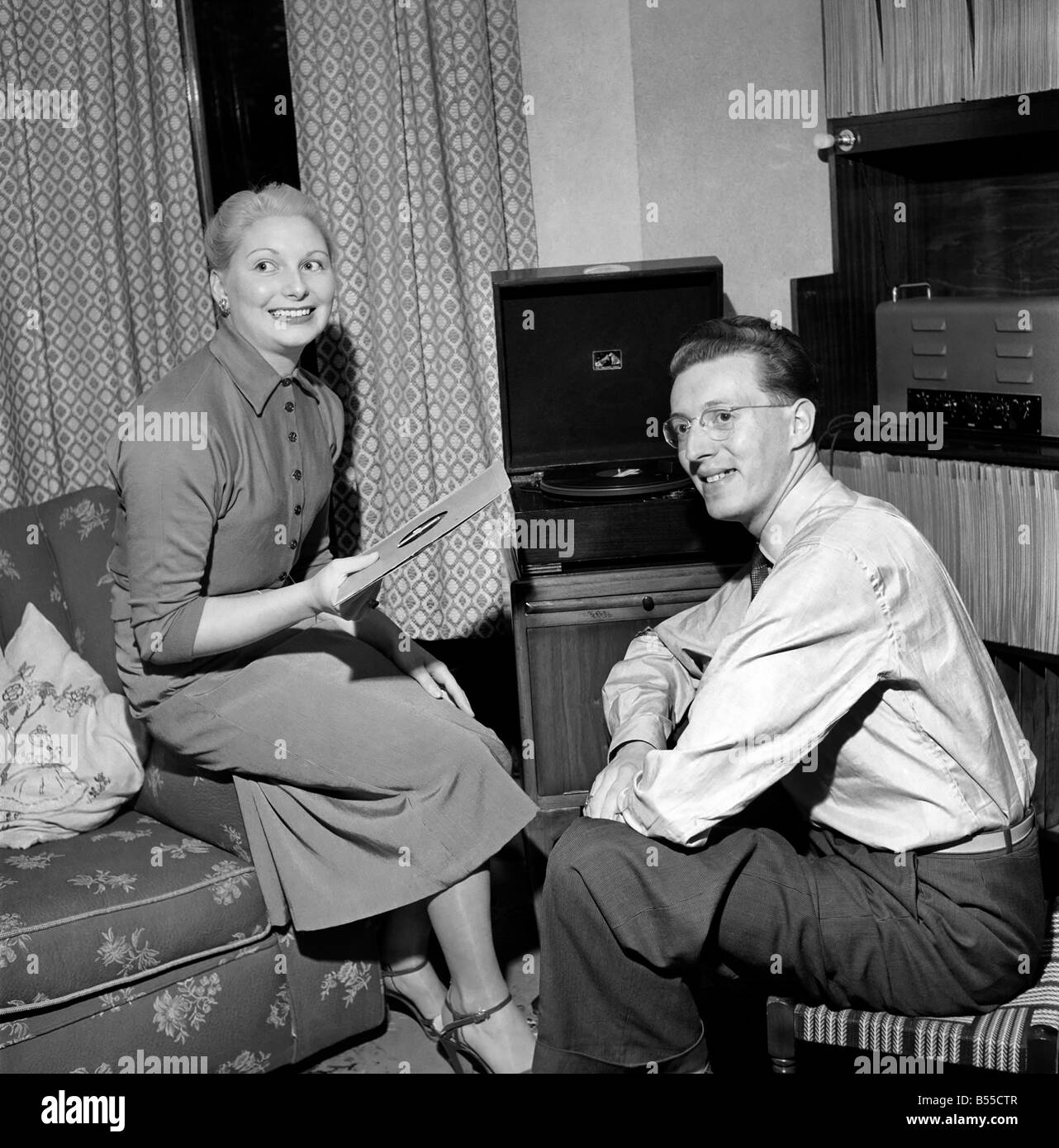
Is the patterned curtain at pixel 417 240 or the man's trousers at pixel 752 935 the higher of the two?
the patterned curtain at pixel 417 240

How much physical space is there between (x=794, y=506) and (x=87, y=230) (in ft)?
5.25

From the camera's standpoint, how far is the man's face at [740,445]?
1626mm

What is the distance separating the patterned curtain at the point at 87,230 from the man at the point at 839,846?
1.54 metres

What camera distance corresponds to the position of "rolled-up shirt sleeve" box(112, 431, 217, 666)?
1.82 metres

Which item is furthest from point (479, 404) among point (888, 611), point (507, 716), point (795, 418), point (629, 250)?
point (888, 611)

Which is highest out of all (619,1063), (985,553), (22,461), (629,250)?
(629,250)

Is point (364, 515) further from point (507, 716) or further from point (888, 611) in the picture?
point (888, 611)

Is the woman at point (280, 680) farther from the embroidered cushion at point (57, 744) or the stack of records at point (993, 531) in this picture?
the stack of records at point (993, 531)

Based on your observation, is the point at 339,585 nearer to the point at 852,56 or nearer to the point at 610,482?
the point at 610,482

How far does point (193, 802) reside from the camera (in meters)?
2.02

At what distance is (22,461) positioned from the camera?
261 cm

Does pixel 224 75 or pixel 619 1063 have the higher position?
pixel 224 75

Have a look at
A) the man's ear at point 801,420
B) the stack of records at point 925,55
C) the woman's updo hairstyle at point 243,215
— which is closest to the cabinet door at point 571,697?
the man's ear at point 801,420

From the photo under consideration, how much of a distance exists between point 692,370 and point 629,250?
2.92ft
